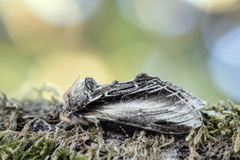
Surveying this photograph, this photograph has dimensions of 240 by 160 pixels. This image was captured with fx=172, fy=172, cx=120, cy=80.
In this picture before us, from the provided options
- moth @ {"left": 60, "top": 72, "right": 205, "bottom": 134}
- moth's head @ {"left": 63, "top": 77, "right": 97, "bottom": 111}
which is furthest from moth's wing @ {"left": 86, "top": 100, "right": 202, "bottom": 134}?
moth's head @ {"left": 63, "top": 77, "right": 97, "bottom": 111}

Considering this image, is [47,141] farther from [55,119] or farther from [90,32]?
[90,32]

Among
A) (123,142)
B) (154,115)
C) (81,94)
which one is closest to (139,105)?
(154,115)

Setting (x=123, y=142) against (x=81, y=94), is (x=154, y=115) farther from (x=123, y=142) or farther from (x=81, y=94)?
(x=81, y=94)

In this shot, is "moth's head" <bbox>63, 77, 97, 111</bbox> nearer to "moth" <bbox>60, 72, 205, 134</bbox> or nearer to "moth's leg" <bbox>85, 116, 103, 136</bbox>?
"moth" <bbox>60, 72, 205, 134</bbox>

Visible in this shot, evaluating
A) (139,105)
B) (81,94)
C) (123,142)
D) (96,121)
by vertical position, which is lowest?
(123,142)

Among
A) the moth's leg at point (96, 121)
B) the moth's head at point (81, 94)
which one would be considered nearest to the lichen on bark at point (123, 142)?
the moth's leg at point (96, 121)

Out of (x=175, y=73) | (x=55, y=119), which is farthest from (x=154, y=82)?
(x=175, y=73)

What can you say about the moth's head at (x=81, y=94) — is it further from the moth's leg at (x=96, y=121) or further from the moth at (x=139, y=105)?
the moth's leg at (x=96, y=121)
